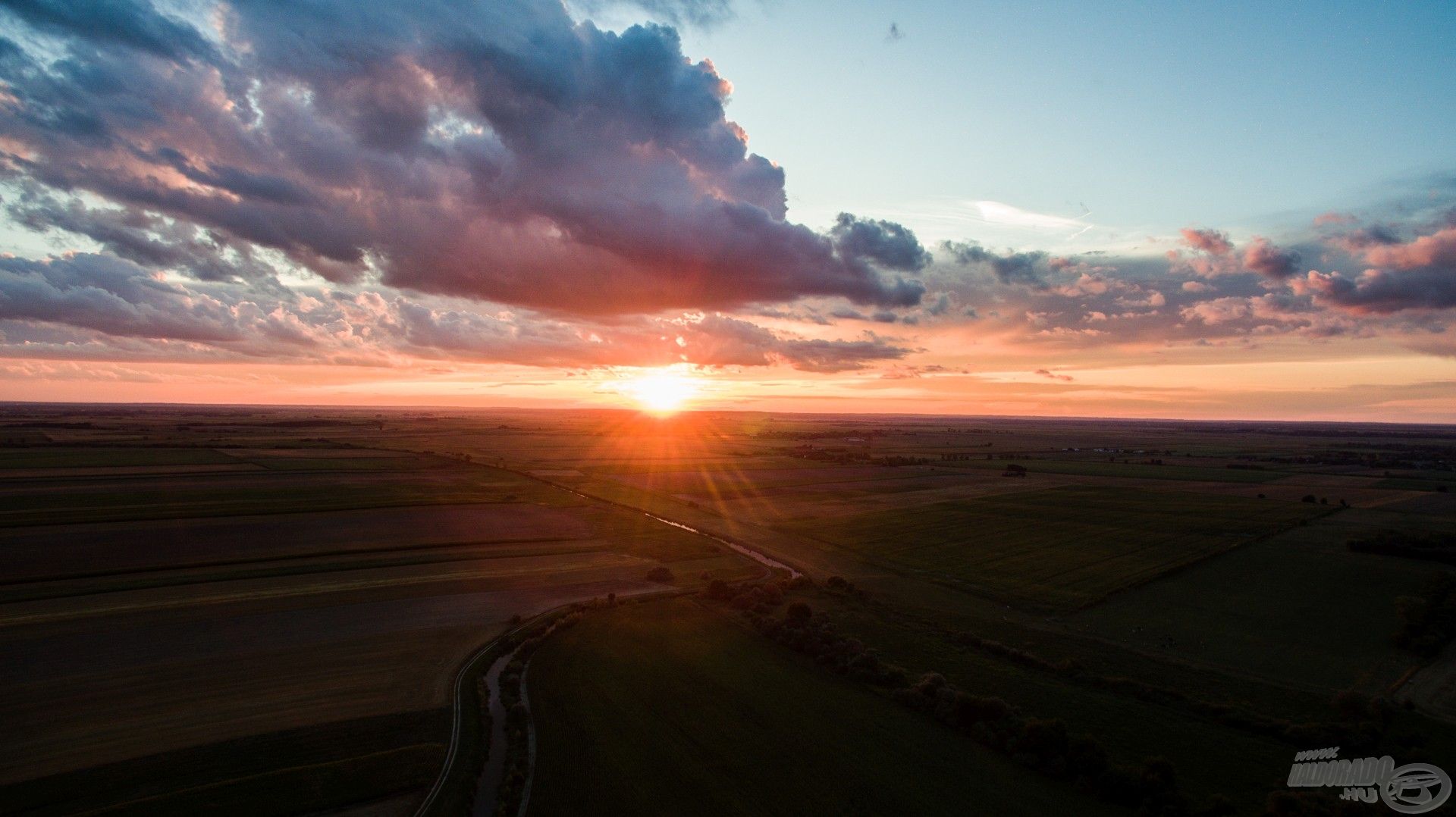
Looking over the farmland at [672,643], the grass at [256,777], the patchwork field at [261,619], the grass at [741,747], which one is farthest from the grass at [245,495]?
the grass at [741,747]

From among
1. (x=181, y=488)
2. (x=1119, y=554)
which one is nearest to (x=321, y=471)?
(x=181, y=488)

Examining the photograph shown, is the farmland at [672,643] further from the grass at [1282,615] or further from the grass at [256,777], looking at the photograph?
the grass at [1282,615]

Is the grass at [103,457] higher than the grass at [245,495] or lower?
higher

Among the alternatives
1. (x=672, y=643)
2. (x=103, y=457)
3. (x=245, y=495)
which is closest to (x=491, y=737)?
(x=672, y=643)

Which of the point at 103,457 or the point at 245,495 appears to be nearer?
the point at 245,495

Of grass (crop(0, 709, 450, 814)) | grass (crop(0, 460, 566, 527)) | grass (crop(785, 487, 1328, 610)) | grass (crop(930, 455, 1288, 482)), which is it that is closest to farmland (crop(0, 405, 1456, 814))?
grass (crop(0, 709, 450, 814))

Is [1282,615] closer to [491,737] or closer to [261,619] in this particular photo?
[491,737]

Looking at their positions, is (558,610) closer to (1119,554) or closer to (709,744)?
(709,744)
